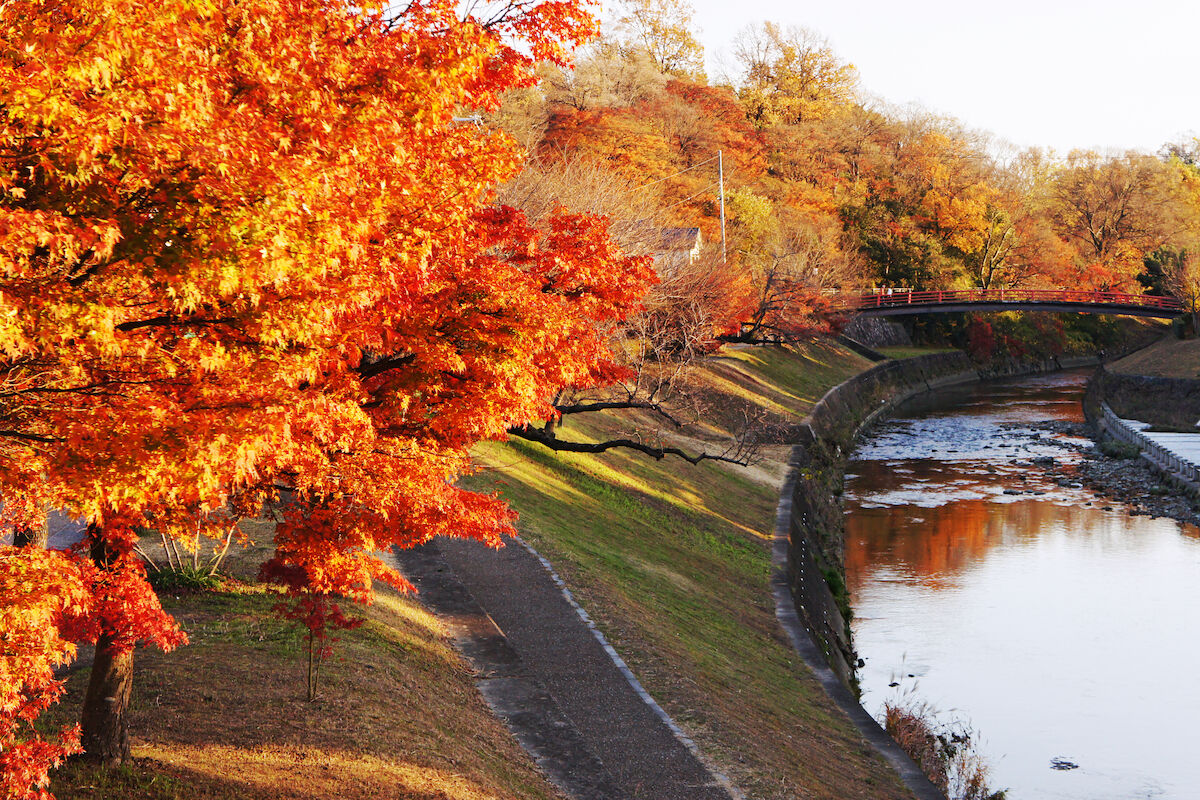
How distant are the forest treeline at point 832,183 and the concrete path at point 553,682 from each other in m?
29.6

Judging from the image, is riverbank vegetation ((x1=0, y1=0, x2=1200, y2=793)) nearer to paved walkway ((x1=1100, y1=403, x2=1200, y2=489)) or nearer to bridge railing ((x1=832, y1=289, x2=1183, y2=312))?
paved walkway ((x1=1100, y1=403, x2=1200, y2=489))

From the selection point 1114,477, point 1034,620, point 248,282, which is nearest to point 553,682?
point 248,282

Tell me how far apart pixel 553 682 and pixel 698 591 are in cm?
740

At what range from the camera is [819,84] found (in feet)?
301

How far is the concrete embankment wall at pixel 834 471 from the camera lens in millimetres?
22125

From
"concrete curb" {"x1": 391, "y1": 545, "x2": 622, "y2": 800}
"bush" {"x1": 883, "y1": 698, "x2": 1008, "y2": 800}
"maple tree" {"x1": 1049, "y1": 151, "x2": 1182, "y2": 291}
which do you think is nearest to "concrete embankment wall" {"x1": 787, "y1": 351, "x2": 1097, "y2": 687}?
"bush" {"x1": 883, "y1": 698, "x2": 1008, "y2": 800}

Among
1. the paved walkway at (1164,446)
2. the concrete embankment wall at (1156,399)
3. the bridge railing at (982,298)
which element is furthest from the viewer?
the bridge railing at (982,298)

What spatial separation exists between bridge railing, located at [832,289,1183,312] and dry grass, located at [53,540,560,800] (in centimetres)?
4917

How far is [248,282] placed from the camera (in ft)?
21.8

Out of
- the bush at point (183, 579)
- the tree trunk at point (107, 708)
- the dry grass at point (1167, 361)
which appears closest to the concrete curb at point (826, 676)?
the tree trunk at point (107, 708)

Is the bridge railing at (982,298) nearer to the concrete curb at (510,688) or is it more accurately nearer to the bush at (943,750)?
the bush at (943,750)

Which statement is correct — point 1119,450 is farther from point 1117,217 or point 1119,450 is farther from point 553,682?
point 1117,217

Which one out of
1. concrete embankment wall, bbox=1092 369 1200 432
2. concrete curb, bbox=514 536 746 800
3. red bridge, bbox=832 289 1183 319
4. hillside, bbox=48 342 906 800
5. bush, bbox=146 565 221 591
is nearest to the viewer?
hillside, bbox=48 342 906 800

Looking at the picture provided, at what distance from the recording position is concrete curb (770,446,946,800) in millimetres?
13750
